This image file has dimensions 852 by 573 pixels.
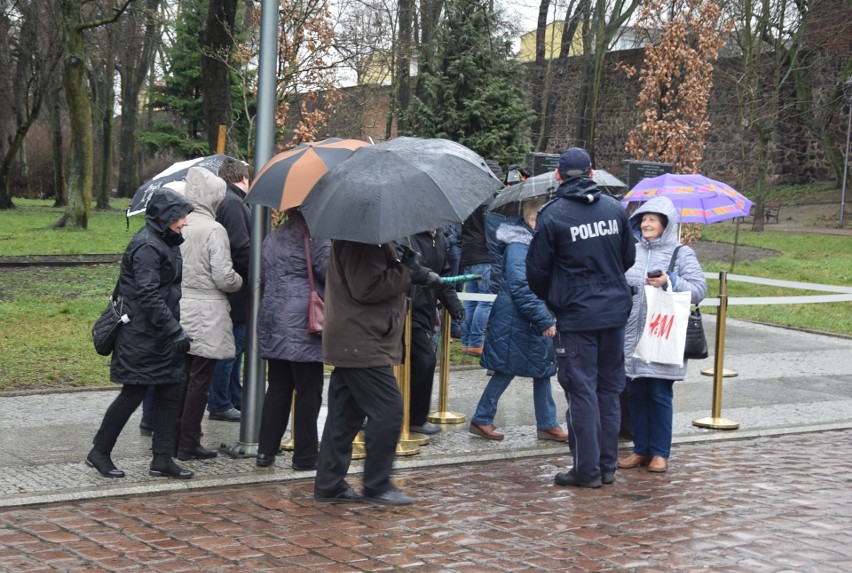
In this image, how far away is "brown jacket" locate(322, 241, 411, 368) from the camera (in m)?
6.30

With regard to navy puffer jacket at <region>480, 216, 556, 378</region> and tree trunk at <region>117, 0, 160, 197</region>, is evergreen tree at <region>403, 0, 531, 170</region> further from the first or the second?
tree trunk at <region>117, 0, 160, 197</region>

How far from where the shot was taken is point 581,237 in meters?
6.88

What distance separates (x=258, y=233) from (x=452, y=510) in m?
2.34

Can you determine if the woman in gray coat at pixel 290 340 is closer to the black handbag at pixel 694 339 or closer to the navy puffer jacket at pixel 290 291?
the navy puffer jacket at pixel 290 291

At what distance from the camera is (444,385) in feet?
29.0

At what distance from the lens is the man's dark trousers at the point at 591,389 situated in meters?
6.98

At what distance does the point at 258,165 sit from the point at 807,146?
103 ft

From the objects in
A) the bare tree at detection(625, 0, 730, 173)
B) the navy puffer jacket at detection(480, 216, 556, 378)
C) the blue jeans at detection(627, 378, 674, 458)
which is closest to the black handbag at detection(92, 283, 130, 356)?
the navy puffer jacket at detection(480, 216, 556, 378)

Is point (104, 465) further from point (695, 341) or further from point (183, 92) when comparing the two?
point (183, 92)

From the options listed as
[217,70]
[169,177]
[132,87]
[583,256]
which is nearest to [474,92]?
[217,70]

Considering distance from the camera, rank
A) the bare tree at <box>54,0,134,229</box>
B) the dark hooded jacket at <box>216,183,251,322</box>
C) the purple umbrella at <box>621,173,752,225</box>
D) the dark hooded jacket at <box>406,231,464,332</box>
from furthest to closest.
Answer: the bare tree at <box>54,0,134,229</box> < the purple umbrella at <box>621,173,752,225</box> < the dark hooded jacket at <box>406,231,464,332</box> < the dark hooded jacket at <box>216,183,251,322</box>

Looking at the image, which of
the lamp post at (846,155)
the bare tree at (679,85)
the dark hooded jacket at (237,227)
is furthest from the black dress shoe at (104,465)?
the lamp post at (846,155)

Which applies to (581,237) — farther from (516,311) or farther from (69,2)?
(69,2)

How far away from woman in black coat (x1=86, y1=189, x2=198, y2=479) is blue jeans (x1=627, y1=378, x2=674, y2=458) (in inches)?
116
